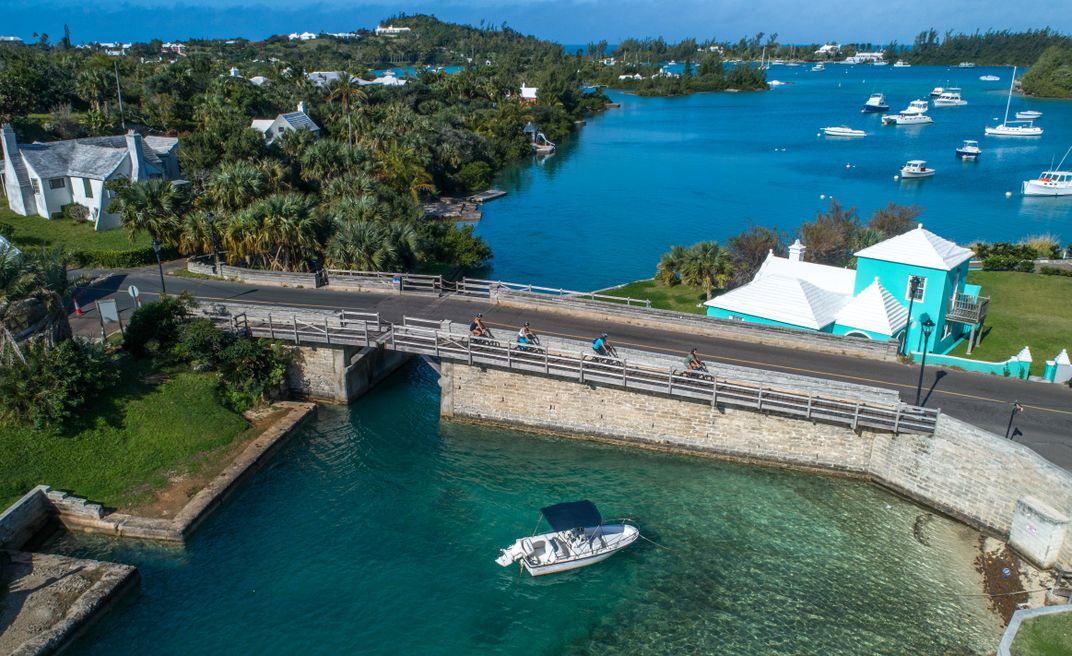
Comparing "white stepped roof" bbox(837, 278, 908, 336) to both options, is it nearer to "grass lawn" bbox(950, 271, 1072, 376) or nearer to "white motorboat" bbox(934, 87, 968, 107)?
"grass lawn" bbox(950, 271, 1072, 376)

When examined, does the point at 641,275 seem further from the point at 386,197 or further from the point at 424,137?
the point at 424,137

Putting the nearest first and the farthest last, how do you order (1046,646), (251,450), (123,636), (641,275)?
(1046,646) < (123,636) < (251,450) < (641,275)

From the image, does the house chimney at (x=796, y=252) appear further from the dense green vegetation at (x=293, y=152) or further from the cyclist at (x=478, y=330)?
the dense green vegetation at (x=293, y=152)

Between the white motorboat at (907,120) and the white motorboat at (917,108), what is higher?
the white motorboat at (917,108)

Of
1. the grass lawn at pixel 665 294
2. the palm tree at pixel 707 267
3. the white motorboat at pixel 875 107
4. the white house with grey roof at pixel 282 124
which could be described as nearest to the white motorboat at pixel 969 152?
the white motorboat at pixel 875 107

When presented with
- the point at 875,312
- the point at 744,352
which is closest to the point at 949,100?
the point at 875,312

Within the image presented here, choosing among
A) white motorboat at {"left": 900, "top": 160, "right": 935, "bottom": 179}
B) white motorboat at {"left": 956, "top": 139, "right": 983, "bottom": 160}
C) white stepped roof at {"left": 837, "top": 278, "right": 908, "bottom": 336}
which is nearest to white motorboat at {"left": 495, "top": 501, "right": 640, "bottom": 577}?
white stepped roof at {"left": 837, "top": 278, "right": 908, "bottom": 336}

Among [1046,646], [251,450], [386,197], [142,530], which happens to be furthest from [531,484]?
[386,197]
